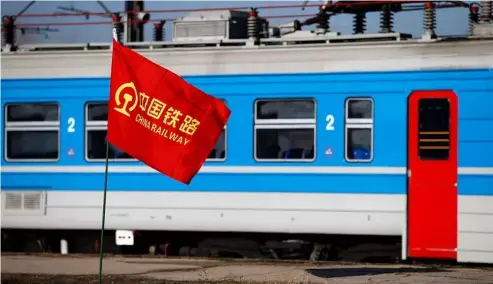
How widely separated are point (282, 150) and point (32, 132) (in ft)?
14.2

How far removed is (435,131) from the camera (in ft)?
54.7

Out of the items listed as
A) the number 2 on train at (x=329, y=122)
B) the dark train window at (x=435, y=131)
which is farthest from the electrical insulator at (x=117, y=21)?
the dark train window at (x=435, y=131)

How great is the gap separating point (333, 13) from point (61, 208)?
17.7 ft

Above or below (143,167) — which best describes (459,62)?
above

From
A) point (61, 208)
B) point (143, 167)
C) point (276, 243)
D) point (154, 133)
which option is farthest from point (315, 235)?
point (154, 133)

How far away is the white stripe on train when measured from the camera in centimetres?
1670

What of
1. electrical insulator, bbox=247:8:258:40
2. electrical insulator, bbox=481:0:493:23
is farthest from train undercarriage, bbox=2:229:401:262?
electrical insulator, bbox=481:0:493:23

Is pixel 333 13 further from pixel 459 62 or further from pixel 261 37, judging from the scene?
pixel 459 62

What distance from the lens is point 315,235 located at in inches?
699

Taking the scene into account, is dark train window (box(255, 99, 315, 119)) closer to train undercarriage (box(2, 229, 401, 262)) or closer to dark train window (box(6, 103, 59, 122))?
train undercarriage (box(2, 229, 401, 262))

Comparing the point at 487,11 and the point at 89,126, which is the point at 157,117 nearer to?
the point at 89,126

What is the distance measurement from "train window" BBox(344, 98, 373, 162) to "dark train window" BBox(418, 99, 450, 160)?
790 mm

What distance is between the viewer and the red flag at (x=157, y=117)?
12.3 meters

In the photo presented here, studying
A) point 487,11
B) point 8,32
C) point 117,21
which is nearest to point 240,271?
point 487,11
